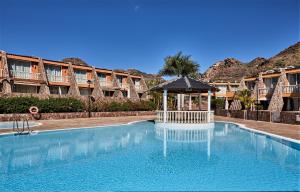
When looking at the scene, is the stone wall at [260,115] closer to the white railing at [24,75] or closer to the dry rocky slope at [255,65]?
the white railing at [24,75]

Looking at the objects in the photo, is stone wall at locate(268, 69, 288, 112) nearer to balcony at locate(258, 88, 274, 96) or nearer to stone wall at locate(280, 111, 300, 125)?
balcony at locate(258, 88, 274, 96)

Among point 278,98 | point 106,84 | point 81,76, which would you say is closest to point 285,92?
point 278,98

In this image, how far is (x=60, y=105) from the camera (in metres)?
29.0

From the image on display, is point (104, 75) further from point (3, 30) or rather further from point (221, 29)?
point (221, 29)

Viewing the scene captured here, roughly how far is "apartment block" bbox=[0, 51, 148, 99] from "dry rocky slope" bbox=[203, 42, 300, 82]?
24591mm

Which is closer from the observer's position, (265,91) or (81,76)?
(265,91)

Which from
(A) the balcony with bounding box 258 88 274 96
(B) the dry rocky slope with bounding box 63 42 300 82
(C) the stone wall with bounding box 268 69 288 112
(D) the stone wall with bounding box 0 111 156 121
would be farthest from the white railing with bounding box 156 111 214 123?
(B) the dry rocky slope with bounding box 63 42 300 82

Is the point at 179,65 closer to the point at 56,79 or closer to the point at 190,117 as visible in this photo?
the point at 190,117

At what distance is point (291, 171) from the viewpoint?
345 inches

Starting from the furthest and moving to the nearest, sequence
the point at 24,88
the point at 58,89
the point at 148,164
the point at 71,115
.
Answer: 1. the point at 58,89
2. the point at 24,88
3. the point at 71,115
4. the point at 148,164

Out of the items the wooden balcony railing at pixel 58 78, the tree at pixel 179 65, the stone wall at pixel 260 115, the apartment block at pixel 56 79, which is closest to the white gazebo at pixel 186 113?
the stone wall at pixel 260 115

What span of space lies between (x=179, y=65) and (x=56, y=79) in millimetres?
18941

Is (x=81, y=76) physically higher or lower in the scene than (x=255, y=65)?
lower

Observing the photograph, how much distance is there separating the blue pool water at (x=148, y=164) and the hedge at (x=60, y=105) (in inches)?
418
